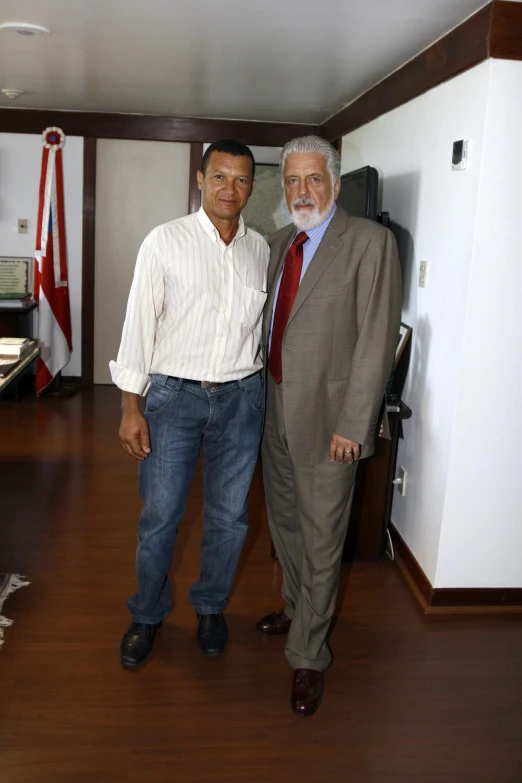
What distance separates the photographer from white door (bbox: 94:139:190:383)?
6102mm

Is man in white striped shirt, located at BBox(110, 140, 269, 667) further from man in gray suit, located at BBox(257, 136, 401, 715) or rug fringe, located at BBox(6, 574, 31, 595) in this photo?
rug fringe, located at BBox(6, 574, 31, 595)

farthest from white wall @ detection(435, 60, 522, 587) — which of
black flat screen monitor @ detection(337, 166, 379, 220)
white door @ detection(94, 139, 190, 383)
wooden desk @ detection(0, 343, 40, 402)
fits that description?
white door @ detection(94, 139, 190, 383)

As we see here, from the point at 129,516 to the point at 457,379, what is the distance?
5.78 feet

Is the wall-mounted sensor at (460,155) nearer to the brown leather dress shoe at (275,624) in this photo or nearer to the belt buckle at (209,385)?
the belt buckle at (209,385)

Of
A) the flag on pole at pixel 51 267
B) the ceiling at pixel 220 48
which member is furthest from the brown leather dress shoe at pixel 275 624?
the flag on pole at pixel 51 267

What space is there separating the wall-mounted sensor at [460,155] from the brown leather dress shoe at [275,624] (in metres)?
1.72

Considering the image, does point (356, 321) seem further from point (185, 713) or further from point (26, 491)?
point (26, 491)

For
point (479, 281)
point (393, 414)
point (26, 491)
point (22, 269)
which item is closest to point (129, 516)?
point (26, 491)

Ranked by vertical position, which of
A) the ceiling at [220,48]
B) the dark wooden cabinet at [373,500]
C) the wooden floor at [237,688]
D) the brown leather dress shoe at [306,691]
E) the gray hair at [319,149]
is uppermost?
the ceiling at [220,48]

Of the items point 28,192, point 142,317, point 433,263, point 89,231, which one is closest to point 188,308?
point 142,317

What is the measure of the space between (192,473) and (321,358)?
570 mm

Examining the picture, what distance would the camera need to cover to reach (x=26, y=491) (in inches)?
154

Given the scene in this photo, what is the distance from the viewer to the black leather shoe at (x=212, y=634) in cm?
248

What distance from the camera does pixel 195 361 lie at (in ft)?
7.36
